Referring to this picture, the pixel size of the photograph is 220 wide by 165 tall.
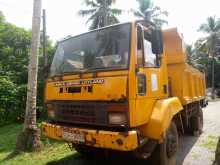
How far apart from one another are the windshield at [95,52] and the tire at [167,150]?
67.5 inches

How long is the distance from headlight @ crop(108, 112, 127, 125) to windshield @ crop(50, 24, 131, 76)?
2.37 feet

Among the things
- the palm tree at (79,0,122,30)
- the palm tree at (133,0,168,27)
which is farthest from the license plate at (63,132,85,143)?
the palm tree at (133,0,168,27)

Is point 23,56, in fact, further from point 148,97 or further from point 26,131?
point 148,97

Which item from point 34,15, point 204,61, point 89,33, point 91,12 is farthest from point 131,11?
point 89,33

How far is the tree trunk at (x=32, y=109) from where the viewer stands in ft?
22.3

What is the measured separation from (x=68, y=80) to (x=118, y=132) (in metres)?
1.38

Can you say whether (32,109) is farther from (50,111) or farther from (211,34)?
(211,34)

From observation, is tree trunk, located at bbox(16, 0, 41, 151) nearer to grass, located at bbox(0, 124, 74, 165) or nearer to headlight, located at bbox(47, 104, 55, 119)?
grass, located at bbox(0, 124, 74, 165)

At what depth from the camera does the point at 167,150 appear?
5.04 meters

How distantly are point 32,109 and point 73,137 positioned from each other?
2898mm

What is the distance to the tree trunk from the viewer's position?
6.81 meters

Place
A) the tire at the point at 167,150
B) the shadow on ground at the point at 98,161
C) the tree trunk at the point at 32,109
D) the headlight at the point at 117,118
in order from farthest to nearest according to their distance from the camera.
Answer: the tree trunk at the point at 32,109, the shadow on ground at the point at 98,161, the tire at the point at 167,150, the headlight at the point at 117,118

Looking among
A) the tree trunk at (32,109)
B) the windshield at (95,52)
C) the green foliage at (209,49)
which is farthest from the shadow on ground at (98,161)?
the green foliage at (209,49)

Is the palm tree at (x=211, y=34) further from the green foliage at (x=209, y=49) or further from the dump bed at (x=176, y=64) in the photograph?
the dump bed at (x=176, y=64)
